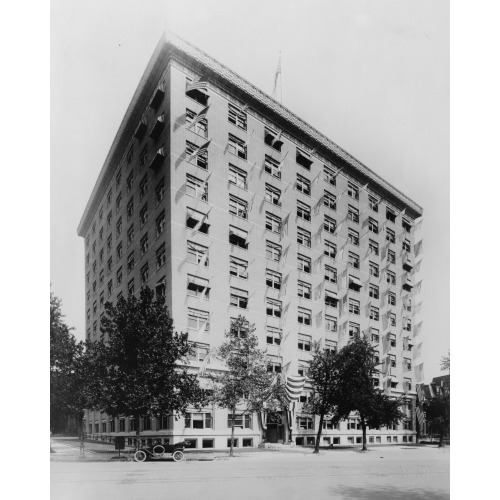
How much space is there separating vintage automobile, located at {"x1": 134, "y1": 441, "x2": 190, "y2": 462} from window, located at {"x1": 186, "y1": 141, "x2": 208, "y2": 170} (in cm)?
901

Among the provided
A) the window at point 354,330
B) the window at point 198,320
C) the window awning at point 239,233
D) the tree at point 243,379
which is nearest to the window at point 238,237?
the window awning at point 239,233

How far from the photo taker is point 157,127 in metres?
15.9

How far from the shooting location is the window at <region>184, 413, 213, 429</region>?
59.3 ft

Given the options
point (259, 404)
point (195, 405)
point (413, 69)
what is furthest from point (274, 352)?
point (413, 69)

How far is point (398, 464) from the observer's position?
16.2 m

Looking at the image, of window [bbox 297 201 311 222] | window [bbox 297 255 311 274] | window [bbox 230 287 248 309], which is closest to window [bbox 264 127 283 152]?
window [bbox 297 201 311 222]

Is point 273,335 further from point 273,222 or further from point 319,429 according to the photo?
point 273,222

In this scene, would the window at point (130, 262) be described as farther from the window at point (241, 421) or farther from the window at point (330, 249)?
the window at point (330, 249)

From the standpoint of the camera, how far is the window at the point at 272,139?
20.2m

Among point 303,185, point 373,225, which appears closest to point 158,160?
point 303,185

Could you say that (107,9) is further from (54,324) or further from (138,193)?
(54,324)

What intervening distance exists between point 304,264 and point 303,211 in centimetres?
201

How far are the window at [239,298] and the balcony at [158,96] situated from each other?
22.0 feet

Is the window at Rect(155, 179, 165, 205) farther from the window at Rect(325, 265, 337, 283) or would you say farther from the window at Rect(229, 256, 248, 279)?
the window at Rect(325, 265, 337, 283)
